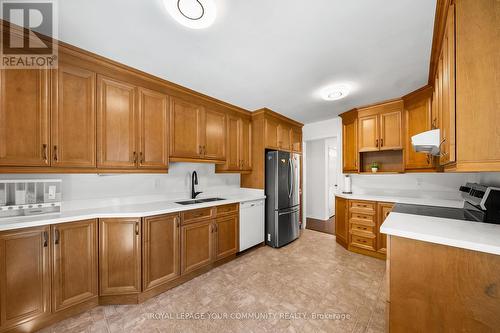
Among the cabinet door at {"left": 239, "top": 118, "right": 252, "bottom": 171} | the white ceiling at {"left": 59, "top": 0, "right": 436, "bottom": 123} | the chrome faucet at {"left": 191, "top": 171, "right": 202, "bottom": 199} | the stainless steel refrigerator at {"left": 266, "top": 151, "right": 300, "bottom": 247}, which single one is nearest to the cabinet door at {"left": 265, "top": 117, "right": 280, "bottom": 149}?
the stainless steel refrigerator at {"left": 266, "top": 151, "right": 300, "bottom": 247}

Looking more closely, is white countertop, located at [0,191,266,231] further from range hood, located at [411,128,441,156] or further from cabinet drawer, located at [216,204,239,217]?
range hood, located at [411,128,441,156]

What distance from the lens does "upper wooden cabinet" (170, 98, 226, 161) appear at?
254cm

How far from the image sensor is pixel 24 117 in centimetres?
160

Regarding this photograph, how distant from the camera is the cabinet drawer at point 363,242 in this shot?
2.97 metres

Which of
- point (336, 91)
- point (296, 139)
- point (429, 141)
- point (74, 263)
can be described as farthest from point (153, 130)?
point (296, 139)

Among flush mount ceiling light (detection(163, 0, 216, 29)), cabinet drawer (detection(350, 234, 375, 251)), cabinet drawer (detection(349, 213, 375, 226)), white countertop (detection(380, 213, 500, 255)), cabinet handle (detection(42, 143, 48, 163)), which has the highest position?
flush mount ceiling light (detection(163, 0, 216, 29))

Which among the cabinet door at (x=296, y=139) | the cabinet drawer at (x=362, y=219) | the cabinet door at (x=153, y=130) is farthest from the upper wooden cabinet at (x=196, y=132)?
the cabinet drawer at (x=362, y=219)

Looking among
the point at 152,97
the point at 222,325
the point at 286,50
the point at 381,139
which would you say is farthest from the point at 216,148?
the point at 381,139

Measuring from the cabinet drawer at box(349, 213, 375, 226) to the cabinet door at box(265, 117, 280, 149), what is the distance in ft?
5.93

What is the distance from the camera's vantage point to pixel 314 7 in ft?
4.27

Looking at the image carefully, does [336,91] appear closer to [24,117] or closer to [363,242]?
[363,242]

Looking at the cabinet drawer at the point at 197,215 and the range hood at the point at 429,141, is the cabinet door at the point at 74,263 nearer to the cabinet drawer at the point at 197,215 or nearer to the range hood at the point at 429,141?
the cabinet drawer at the point at 197,215

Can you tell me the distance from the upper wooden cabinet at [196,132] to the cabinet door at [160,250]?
2.85 ft

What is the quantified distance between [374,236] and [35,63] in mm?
4539
